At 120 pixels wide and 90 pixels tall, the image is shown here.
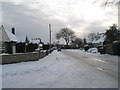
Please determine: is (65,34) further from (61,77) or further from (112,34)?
(61,77)

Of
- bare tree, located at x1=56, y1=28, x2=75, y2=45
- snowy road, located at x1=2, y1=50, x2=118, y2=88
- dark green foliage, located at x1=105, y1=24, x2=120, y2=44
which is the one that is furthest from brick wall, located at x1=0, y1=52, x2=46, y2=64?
bare tree, located at x1=56, y1=28, x2=75, y2=45

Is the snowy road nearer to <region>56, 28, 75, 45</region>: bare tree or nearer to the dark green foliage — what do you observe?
the dark green foliage

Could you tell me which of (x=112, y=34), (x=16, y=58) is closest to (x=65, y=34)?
(x=112, y=34)

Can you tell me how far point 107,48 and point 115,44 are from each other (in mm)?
6614

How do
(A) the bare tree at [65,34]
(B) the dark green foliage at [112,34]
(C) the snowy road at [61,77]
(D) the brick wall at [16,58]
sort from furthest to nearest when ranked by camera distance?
(A) the bare tree at [65,34]
(B) the dark green foliage at [112,34]
(D) the brick wall at [16,58]
(C) the snowy road at [61,77]

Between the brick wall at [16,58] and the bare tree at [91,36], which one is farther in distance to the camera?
the bare tree at [91,36]

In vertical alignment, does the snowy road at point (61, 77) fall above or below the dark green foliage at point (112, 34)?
below

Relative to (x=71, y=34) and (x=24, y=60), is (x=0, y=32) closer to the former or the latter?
(x=24, y=60)

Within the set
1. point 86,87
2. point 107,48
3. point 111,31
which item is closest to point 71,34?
point 111,31

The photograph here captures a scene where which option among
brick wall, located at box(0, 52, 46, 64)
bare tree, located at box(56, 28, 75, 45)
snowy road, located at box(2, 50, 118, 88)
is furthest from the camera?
bare tree, located at box(56, 28, 75, 45)

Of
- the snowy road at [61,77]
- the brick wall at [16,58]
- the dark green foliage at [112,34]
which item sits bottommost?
the snowy road at [61,77]

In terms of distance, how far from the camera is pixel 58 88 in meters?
8.69

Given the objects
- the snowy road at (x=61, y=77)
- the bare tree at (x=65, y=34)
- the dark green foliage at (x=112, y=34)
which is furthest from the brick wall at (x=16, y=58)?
the bare tree at (x=65, y=34)

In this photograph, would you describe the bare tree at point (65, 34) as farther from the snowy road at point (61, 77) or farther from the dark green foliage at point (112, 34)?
the snowy road at point (61, 77)
